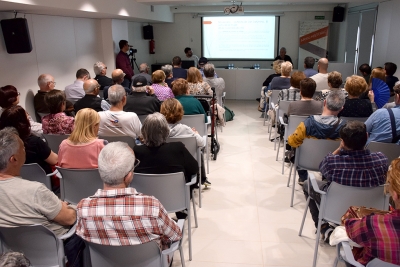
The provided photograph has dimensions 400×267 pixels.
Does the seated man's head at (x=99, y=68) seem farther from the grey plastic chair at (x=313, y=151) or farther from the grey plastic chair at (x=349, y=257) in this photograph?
the grey plastic chair at (x=349, y=257)

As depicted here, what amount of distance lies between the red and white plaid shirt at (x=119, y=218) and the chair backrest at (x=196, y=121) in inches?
101

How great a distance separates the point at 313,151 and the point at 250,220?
0.95 meters

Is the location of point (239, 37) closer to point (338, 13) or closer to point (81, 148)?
point (338, 13)

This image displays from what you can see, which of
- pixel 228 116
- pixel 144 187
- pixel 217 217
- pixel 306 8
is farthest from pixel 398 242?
pixel 306 8

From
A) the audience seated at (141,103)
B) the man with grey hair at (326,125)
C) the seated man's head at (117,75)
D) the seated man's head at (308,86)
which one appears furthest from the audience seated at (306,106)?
the seated man's head at (117,75)

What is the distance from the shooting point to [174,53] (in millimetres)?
11602

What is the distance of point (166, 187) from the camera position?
2.63m

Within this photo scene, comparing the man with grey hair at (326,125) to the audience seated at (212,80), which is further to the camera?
the audience seated at (212,80)

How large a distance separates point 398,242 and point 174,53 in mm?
10568

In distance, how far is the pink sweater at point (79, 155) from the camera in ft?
9.50

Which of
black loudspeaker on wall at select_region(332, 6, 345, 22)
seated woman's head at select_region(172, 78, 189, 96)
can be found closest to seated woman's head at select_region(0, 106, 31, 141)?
seated woman's head at select_region(172, 78, 189, 96)

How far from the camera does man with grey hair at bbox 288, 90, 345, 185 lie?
11.3 ft

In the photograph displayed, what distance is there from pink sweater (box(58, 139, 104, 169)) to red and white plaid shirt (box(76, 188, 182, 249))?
1.10m

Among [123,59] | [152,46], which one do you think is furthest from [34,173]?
[152,46]
